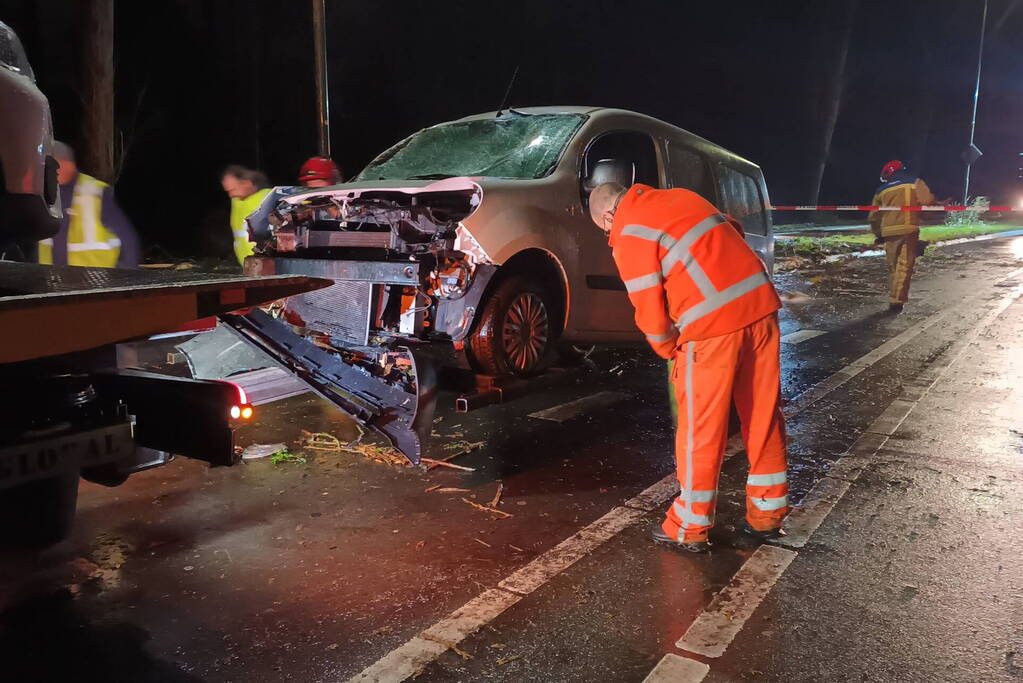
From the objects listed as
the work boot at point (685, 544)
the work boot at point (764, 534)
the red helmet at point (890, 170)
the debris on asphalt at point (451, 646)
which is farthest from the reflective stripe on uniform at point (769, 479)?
the red helmet at point (890, 170)

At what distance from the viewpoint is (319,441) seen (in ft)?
15.6

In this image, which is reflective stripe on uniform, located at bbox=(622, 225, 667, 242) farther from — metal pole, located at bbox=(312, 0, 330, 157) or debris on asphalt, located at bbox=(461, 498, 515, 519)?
metal pole, located at bbox=(312, 0, 330, 157)

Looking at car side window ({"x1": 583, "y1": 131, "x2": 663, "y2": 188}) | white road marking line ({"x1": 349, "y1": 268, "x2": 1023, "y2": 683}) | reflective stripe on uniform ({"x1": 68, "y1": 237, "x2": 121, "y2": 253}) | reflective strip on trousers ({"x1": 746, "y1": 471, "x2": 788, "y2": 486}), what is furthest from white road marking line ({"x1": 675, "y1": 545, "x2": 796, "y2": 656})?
reflective stripe on uniform ({"x1": 68, "y1": 237, "x2": 121, "y2": 253})

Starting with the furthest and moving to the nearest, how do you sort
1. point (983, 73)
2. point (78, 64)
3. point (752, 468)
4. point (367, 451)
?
point (983, 73) → point (78, 64) → point (367, 451) → point (752, 468)

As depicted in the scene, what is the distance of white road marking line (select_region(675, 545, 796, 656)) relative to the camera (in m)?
2.58

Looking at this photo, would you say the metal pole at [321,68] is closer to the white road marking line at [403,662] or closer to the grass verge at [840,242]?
the grass verge at [840,242]

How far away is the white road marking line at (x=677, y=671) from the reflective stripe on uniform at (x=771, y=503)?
105cm

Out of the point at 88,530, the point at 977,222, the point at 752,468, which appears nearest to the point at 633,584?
the point at 752,468

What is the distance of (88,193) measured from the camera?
225 inches

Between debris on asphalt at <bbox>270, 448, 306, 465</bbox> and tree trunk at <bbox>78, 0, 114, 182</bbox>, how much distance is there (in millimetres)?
7327

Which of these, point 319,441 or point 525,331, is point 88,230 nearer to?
point 319,441

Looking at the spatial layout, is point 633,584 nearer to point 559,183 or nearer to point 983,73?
point 559,183

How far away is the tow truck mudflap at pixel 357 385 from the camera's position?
4016 millimetres

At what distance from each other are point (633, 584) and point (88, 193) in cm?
497
